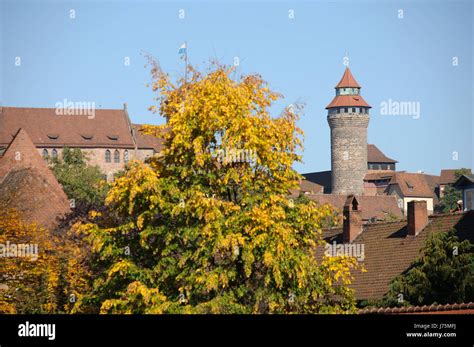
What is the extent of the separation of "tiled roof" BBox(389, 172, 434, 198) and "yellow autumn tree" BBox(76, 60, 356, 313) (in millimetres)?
144139

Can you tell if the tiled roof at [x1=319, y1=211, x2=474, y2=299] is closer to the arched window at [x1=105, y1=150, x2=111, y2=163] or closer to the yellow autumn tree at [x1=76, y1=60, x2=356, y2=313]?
the yellow autumn tree at [x1=76, y1=60, x2=356, y2=313]

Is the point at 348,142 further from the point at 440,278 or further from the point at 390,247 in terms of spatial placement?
the point at 440,278

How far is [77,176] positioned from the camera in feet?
340

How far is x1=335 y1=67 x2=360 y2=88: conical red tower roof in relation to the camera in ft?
577

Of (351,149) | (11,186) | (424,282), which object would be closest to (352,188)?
(351,149)

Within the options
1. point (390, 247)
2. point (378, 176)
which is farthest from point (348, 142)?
point (390, 247)

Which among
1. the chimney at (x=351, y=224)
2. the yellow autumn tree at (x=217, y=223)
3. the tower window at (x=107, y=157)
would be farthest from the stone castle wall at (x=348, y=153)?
the yellow autumn tree at (x=217, y=223)

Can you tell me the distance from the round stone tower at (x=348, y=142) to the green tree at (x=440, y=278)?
4967 inches

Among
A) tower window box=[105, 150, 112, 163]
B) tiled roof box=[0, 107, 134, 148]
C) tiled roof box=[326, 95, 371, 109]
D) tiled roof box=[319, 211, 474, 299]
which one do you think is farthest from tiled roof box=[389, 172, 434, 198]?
tiled roof box=[319, 211, 474, 299]

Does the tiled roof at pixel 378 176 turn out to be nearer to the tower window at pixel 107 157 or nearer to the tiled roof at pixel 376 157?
the tiled roof at pixel 376 157

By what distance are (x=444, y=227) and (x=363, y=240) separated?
4132mm
